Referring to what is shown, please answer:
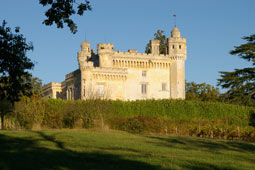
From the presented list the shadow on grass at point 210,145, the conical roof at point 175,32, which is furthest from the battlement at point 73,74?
the shadow on grass at point 210,145

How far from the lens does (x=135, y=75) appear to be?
67125mm

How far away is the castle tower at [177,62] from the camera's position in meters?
67.1

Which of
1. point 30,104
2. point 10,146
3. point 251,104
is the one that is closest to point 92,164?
point 10,146

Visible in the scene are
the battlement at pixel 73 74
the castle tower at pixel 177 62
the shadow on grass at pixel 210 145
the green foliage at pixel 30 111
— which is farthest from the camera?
the castle tower at pixel 177 62

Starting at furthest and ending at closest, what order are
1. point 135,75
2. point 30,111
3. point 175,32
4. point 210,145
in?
point 175,32 → point 135,75 → point 30,111 → point 210,145

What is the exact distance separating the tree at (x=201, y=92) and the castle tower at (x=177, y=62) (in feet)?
27.9

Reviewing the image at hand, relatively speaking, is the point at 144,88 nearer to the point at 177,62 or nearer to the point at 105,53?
the point at 177,62

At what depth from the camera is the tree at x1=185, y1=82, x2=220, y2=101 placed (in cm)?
7550

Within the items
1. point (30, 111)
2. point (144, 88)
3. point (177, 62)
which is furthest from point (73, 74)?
point (30, 111)

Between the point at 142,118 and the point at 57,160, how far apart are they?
100 ft

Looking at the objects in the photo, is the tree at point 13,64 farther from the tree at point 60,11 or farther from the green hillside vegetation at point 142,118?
the green hillside vegetation at point 142,118

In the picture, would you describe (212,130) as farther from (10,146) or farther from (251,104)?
(10,146)

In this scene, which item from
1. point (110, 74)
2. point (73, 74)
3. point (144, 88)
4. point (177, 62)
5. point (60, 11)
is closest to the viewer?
point (60, 11)

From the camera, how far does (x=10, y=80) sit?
15.3 meters
